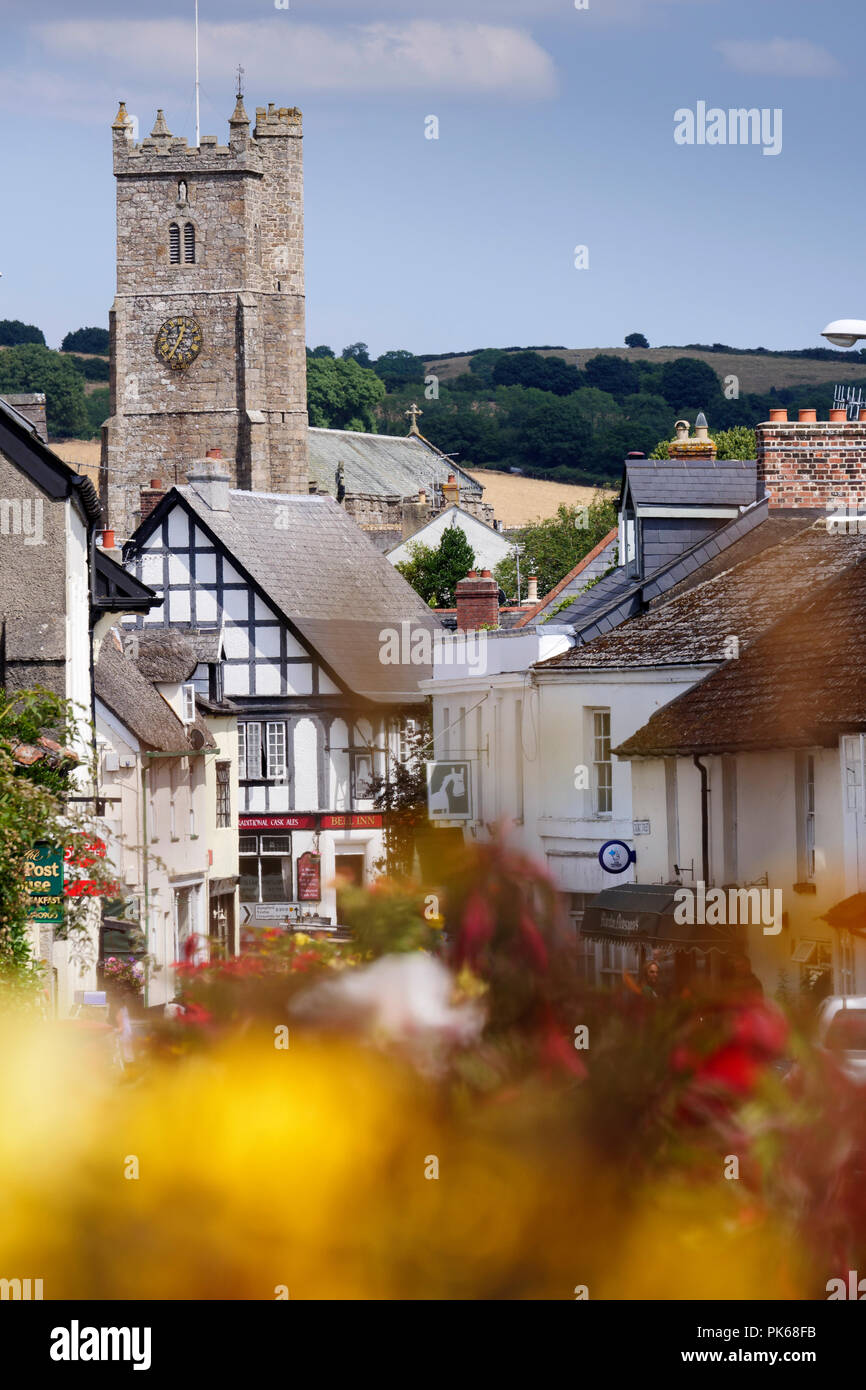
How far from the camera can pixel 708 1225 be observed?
7.38m

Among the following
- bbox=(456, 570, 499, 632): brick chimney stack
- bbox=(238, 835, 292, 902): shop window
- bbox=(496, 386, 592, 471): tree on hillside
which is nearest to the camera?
bbox=(456, 570, 499, 632): brick chimney stack

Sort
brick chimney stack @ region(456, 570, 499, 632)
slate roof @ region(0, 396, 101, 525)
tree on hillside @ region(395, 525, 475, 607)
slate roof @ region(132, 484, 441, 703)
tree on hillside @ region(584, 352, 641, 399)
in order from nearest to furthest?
1. slate roof @ region(0, 396, 101, 525)
2. brick chimney stack @ region(456, 570, 499, 632)
3. slate roof @ region(132, 484, 441, 703)
4. tree on hillside @ region(395, 525, 475, 607)
5. tree on hillside @ region(584, 352, 641, 399)

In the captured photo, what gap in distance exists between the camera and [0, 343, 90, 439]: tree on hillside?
18125cm

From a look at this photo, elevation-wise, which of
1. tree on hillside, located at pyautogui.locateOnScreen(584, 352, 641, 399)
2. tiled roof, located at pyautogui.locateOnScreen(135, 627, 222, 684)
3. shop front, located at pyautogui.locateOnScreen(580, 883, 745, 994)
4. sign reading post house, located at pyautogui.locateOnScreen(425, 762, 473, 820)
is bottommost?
shop front, located at pyautogui.locateOnScreen(580, 883, 745, 994)

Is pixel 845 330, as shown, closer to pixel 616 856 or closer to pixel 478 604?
pixel 616 856

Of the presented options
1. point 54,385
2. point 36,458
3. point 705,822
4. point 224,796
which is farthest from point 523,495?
point 705,822

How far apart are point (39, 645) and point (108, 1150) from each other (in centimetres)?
1689

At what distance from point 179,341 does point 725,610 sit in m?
77.0

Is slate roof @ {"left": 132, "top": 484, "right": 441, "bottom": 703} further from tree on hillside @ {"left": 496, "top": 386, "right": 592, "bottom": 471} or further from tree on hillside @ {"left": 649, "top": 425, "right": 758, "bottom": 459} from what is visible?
tree on hillside @ {"left": 496, "top": 386, "right": 592, "bottom": 471}

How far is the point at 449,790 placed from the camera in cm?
3294

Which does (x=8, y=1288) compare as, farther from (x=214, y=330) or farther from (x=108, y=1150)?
(x=214, y=330)

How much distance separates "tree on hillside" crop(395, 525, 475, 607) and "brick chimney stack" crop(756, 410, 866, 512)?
6414 centimetres

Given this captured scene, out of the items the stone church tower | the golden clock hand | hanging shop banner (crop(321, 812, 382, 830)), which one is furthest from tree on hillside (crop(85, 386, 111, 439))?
hanging shop banner (crop(321, 812, 382, 830))
